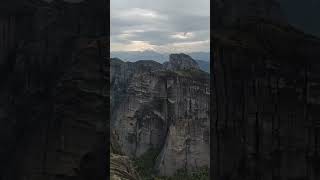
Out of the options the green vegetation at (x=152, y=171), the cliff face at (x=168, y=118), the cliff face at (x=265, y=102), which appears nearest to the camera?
the cliff face at (x=265, y=102)

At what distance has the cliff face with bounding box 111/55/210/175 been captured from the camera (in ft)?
128

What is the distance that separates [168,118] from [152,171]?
18.0ft

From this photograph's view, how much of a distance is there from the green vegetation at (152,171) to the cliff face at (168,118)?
0.56m

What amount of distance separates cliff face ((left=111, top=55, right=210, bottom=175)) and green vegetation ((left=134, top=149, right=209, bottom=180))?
1.83 ft

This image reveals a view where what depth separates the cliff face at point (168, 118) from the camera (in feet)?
128

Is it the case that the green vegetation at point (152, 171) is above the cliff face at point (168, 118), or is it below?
below

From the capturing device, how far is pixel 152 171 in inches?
1629
